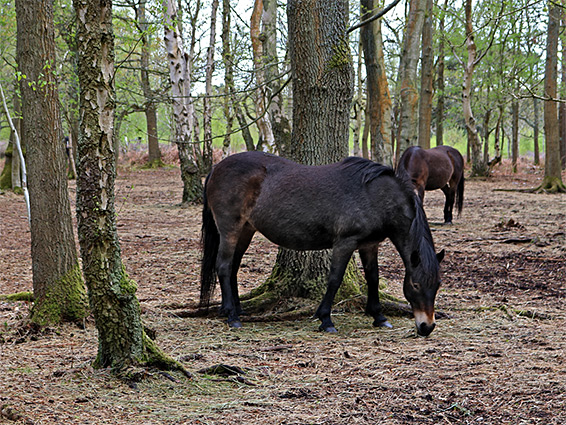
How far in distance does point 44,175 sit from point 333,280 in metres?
2.91

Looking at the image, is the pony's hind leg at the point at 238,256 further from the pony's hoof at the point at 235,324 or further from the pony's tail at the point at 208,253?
the pony's hoof at the point at 235,324

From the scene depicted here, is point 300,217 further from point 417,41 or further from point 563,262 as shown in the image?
point 417,41

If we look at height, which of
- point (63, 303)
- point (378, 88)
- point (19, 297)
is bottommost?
point (19, 297)

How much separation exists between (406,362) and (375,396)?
0.86 m

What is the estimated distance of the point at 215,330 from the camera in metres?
5.70

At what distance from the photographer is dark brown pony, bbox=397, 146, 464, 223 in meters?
12.6

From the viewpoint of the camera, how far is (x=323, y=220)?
5.82 m

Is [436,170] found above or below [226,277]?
above

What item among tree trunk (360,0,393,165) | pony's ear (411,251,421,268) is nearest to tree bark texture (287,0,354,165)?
pony's ear (411,251,421,268)

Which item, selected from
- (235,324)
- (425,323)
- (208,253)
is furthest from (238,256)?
(425,323)

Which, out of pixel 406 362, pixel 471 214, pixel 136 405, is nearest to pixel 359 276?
pixel 406 362

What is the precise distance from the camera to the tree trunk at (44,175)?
5363 millimetres

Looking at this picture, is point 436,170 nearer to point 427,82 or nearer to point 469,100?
point 427,82

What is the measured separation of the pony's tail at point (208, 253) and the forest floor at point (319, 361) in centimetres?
34
